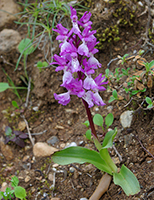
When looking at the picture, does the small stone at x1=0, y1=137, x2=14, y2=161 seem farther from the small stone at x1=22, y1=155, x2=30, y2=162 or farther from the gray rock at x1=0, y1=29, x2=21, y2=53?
the gray rock at x1=0, y1=29, x2=21, y2=53

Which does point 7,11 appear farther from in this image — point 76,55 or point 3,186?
point 3,186

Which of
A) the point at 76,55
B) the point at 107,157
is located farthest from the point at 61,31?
the point at 107,157

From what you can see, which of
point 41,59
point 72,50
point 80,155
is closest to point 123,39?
point 41,59

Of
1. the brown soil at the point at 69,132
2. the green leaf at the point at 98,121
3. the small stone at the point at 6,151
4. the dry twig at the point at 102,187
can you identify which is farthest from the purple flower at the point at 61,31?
the small stone at the point at 6,151

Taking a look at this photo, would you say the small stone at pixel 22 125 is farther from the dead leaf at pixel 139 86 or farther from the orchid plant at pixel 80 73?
the dead leaf at pixel 139 86

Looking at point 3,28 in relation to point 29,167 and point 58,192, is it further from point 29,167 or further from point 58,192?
point 58,192

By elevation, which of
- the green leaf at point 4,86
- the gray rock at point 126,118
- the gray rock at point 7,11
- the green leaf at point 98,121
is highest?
the gray rock at point 7,11
